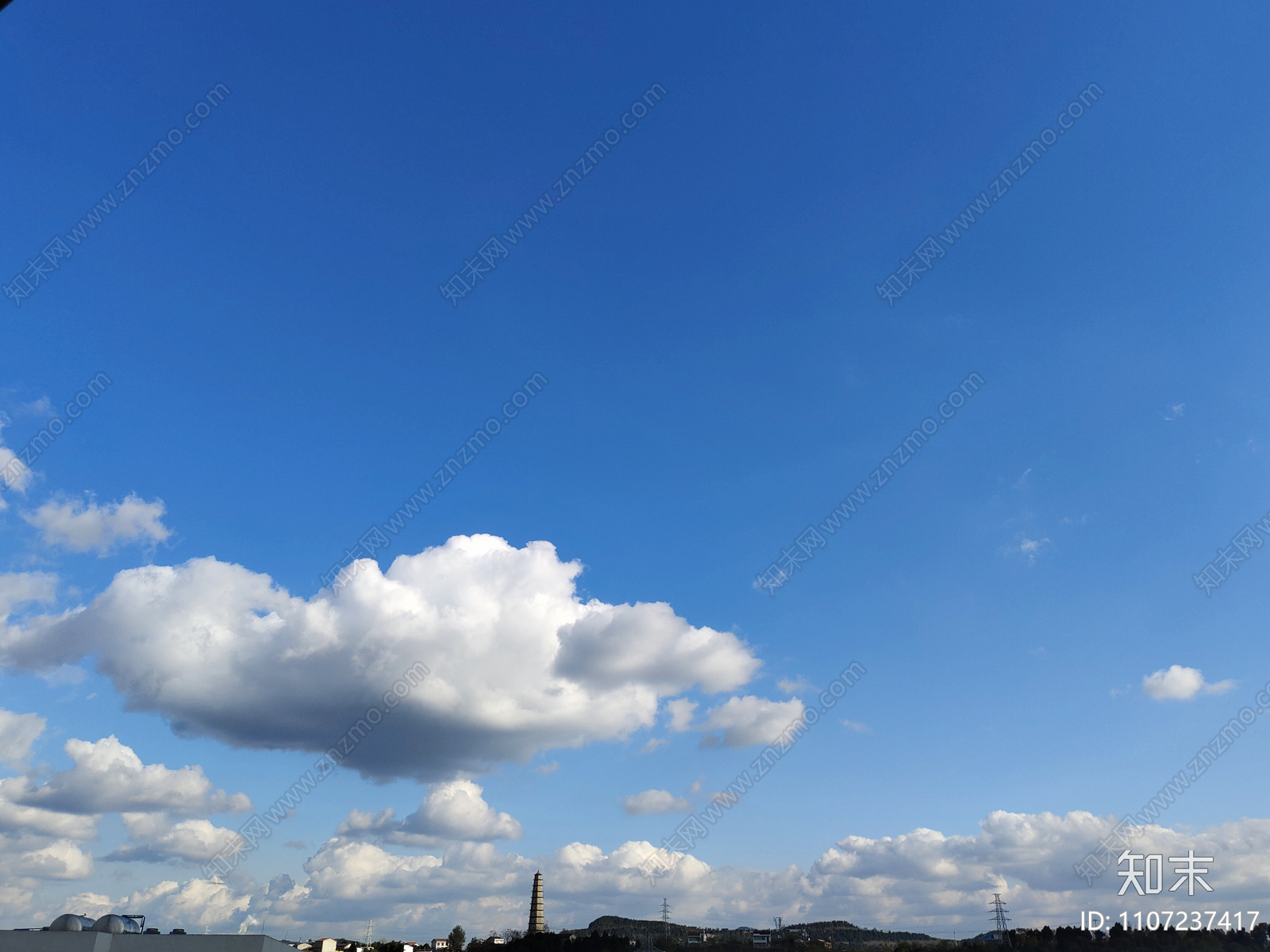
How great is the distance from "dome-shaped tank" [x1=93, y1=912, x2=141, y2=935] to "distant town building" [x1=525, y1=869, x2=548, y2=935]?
459ft

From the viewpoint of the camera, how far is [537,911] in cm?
19588

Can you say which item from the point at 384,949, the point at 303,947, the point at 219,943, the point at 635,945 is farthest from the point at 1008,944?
the point at 219,943

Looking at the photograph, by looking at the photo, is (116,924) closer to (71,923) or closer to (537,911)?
(71,923)

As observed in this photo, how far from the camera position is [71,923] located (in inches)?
2667

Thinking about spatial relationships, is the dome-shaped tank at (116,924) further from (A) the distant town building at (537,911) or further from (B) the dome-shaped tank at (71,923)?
(A) the distant town building at (537,911)

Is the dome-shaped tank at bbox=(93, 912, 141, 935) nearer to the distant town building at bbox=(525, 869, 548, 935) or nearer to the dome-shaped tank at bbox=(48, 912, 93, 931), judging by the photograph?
the dome-shaped tank at bbox=(48, 912, 93, 931)

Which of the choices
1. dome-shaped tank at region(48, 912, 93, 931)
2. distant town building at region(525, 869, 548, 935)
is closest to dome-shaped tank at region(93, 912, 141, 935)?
dome-shaped tank at region(48, 912, 93, 931)

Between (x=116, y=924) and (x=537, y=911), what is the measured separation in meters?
147

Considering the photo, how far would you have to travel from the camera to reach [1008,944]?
560 ft

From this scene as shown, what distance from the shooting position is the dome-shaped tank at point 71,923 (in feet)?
219

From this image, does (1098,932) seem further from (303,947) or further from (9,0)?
(9,0)

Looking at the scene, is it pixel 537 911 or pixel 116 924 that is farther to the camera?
pixel 537 911

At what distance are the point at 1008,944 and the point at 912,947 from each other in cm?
2519

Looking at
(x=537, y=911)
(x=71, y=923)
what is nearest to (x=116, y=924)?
(x=71, y=923)
